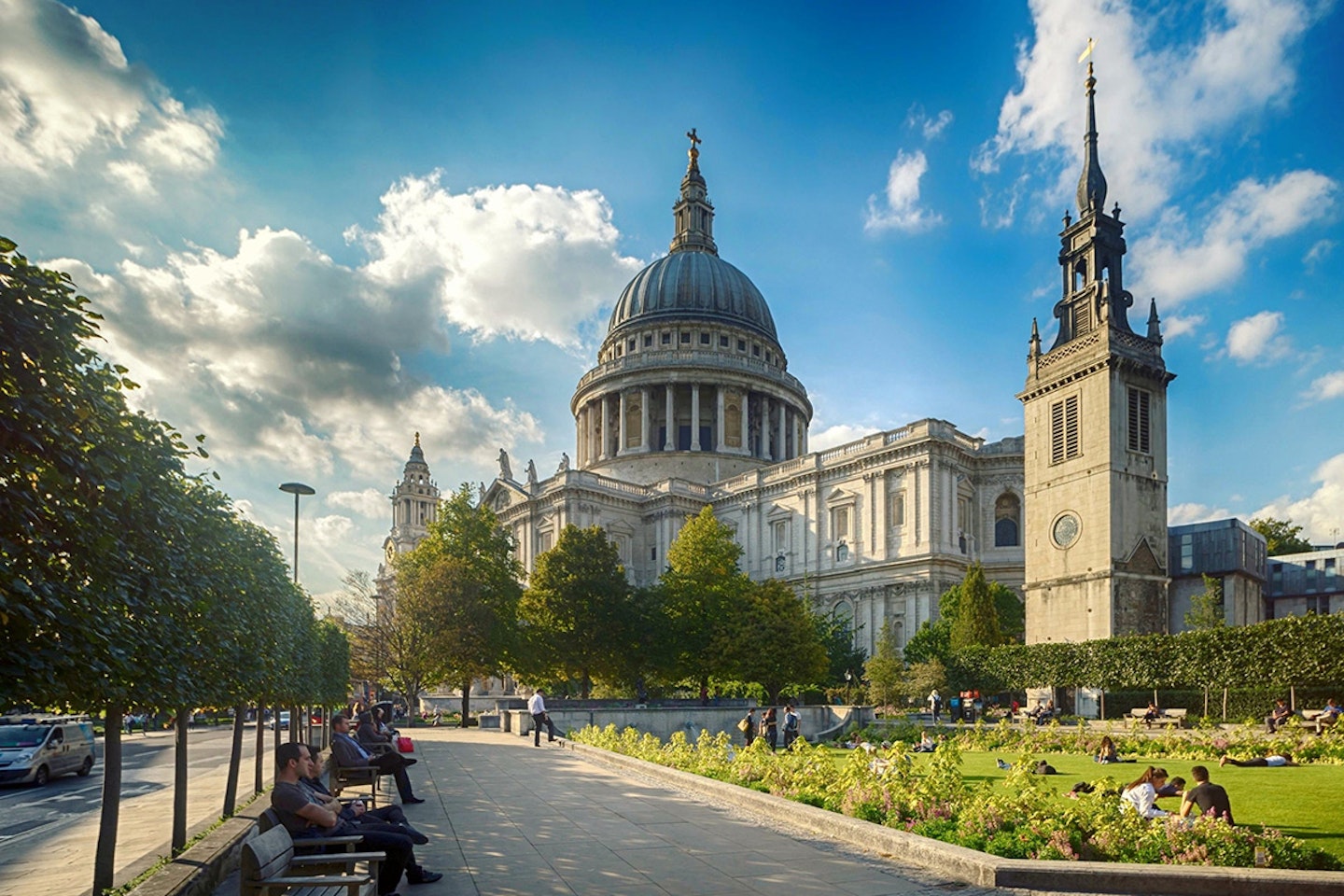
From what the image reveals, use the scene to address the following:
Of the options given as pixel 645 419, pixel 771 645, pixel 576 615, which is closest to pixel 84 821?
pixel 576 615

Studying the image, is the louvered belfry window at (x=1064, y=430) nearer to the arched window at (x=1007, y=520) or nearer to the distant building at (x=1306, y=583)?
the arched window at (x=1007, y=520)

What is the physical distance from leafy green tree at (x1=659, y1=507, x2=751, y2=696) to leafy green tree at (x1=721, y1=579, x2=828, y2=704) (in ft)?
2.01

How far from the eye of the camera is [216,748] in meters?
35.8

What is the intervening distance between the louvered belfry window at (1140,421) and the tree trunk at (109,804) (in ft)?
144

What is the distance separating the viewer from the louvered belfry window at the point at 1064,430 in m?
44.7

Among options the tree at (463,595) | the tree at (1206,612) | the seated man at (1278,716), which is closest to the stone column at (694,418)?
the tree at (463,595)

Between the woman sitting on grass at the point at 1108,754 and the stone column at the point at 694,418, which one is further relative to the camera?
the stone column at the point at 694,418

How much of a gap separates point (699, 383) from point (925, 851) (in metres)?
81.5

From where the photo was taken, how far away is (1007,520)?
66500mm

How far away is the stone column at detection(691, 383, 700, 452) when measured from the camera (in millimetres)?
89688

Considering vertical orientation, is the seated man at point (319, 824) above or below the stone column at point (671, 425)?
below

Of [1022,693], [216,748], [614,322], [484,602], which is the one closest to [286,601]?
[216,748]

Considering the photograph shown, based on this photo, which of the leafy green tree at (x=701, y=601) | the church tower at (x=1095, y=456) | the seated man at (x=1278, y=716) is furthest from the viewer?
the leafy green tree at (x=701, y=601)

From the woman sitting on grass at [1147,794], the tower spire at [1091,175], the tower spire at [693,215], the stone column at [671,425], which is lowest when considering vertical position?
the woman sitting on grass at [1147,794]
